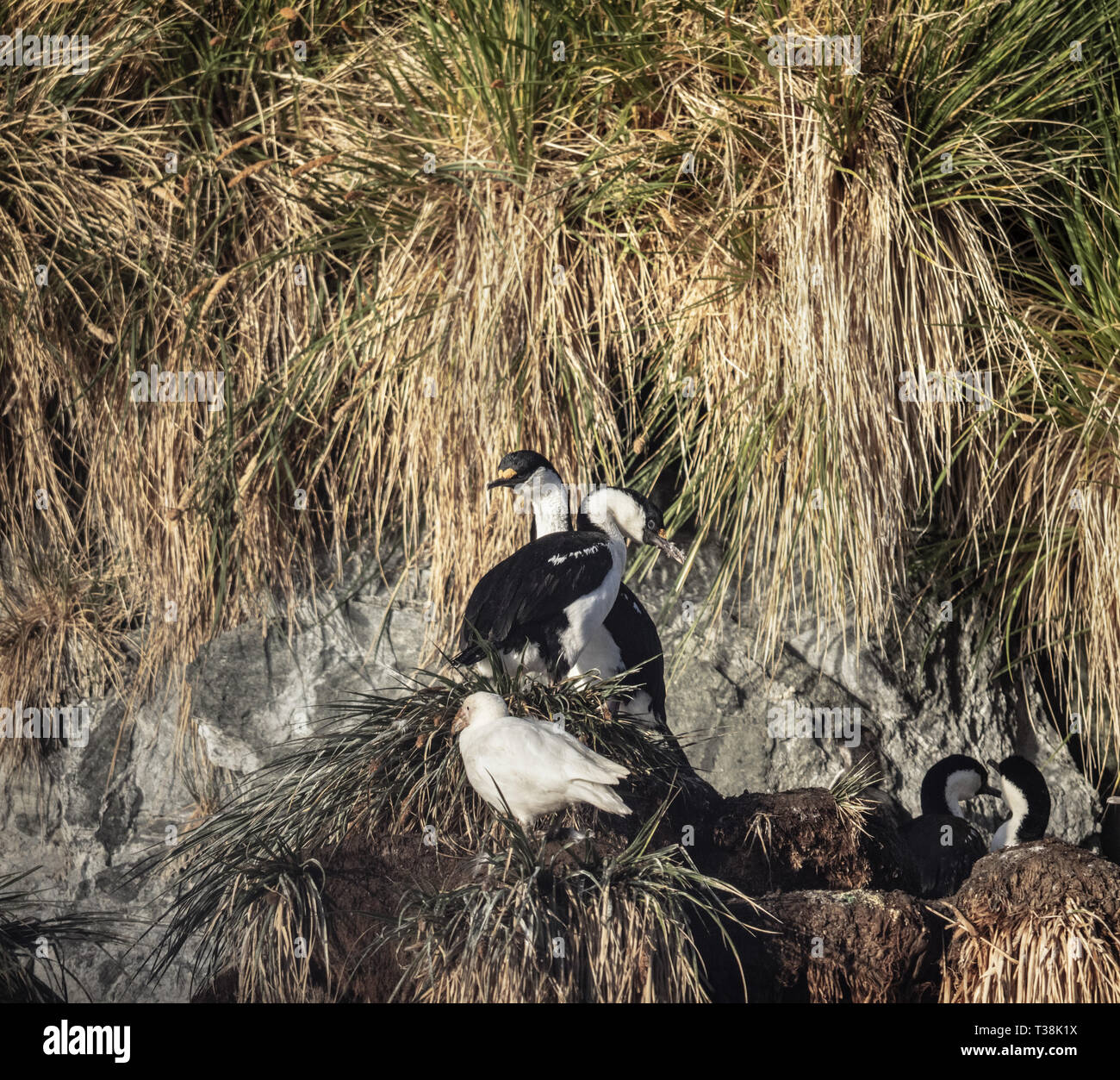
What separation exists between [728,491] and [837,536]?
0.59 feet

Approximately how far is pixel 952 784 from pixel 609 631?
1.85ft

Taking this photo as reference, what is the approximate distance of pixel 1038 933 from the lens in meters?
1.33

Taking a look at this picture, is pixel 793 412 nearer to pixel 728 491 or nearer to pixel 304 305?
pixel 728 491

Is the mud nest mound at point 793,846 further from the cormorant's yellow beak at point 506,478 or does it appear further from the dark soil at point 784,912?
the cormorant's yellow beak at point 506,478

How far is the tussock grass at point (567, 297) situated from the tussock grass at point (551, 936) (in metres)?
0.61

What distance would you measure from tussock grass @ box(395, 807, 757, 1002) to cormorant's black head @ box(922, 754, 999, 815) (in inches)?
21.0

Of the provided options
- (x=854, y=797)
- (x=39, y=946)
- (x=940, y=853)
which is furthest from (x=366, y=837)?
(x=940, y=853)

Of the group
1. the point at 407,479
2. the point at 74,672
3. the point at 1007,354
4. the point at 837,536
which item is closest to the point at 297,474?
the point at 407,479

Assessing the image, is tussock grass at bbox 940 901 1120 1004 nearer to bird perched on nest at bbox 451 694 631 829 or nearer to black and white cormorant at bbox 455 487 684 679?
bird perched on nest at bbox 451 694 631 829

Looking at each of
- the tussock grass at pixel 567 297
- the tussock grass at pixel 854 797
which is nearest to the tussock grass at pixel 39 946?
the tussock grass at pixel 567 297

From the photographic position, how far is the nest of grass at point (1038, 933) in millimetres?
1317

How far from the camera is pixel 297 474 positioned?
1.95 m

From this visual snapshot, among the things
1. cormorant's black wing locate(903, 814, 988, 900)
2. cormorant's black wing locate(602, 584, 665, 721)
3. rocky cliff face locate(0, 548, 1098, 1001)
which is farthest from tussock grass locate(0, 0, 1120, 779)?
cormorant's black wing locate(903, 814, 988, 900)

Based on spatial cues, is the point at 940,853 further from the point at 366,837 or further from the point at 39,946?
the point at 39,946
